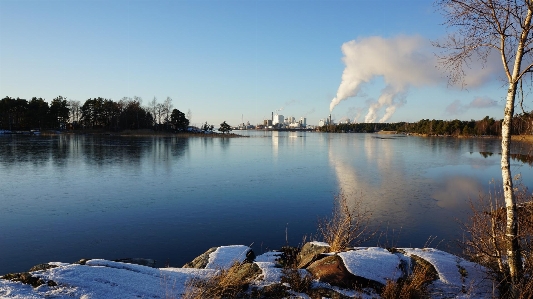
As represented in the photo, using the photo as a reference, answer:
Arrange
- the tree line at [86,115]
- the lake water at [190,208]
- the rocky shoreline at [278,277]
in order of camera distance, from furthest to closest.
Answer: the tree line at [86,115], the lake water at [190,208], the rocky shoreline at [278,277]

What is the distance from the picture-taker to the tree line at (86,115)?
260 ft

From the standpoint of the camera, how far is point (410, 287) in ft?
17.1

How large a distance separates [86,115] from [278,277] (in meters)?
96.3

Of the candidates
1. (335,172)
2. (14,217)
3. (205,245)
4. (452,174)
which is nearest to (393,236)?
(205,245)

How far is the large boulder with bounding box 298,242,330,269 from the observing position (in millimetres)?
6466

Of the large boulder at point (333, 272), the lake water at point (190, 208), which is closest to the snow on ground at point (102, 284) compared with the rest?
the large boulder at point (333, 272)

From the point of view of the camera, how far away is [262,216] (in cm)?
1229

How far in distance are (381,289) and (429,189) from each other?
46.3 ft

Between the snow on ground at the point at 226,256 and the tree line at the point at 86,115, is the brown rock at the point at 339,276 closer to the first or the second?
the snow on ground at the point at 226,256

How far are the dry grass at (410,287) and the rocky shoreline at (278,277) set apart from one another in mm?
73

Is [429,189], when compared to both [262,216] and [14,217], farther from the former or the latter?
[14,217]

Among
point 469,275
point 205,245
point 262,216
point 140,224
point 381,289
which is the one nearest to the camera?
point 381,289

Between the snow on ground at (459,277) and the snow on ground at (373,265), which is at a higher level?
the snow on ground at (373,265)

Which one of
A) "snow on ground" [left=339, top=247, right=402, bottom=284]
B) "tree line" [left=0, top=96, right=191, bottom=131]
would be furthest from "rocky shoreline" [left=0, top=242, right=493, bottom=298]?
"tree line" [left=0, top=96, right=191, bottom=131]
